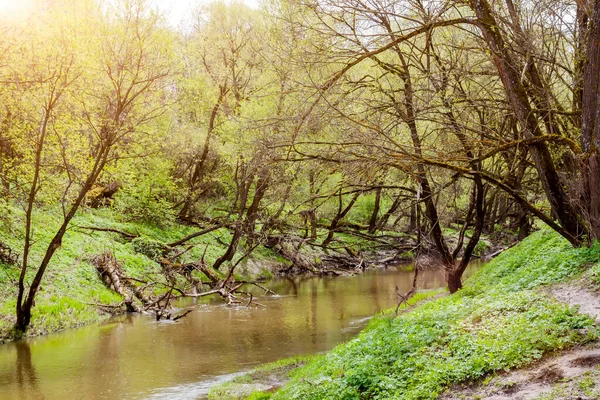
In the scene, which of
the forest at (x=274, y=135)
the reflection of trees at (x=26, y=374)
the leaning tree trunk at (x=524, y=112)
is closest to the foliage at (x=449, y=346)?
the leaning tree trunk at (x=524, y=112)

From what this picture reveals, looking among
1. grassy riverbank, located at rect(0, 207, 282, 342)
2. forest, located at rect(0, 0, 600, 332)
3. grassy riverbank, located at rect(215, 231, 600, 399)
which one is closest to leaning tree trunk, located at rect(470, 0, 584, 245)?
forest, located at rect(0, 0, 600, 332)

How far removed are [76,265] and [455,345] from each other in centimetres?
1639

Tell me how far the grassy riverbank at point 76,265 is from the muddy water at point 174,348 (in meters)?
0.94

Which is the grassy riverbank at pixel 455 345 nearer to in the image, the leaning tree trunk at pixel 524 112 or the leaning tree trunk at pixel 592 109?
the leaning tree trunk at pixel 524 112

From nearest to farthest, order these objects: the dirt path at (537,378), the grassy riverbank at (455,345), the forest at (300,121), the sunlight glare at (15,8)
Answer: the dirt path at (537,378) → the grassy riverbank at (455,345) → the forest at (300,121) → the sunlight glare at (15,8)

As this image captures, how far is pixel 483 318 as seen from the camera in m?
9.10

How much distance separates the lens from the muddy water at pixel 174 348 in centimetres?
1195

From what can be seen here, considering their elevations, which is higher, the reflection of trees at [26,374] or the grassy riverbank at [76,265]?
the grassy riverbank at [76,265]

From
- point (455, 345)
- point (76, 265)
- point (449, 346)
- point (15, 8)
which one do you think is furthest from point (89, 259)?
point (455, 345)

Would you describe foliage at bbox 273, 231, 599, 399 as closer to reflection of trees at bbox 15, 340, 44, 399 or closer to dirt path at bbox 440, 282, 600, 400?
dirt path at bbox 440, 282, 600, 400

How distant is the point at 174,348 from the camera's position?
1506 cm

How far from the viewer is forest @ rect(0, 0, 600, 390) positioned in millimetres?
10789

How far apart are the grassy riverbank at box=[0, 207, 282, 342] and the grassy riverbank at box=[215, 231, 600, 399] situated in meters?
9.48

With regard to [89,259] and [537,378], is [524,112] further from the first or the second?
[89,259]
